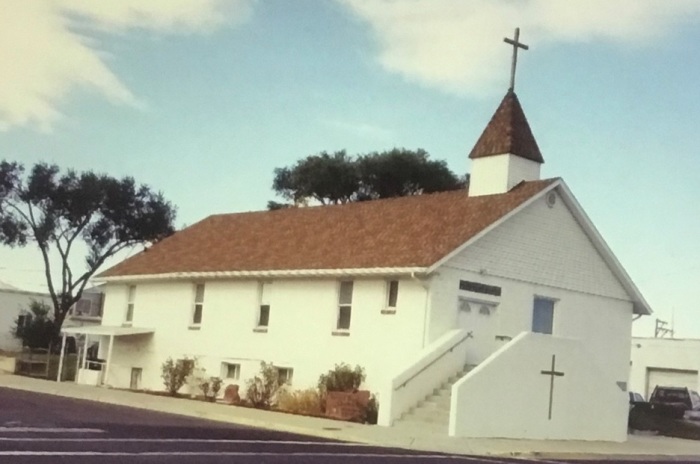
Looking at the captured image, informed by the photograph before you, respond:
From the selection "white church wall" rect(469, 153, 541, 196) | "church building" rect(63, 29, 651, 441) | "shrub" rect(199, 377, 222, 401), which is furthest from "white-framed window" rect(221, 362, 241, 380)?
"white church wall" rect(469, 153, 541, 196)

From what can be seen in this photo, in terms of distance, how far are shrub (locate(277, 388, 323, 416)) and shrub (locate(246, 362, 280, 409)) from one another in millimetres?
949

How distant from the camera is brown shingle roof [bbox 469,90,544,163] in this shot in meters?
30.9

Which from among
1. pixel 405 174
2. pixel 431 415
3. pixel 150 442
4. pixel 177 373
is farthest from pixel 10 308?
pixel 150 442

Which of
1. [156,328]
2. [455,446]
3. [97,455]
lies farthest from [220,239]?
[97,455]

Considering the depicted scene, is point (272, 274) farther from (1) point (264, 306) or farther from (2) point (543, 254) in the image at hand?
(2) point (543, 254)

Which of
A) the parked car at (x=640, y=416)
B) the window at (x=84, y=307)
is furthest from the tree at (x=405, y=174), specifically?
the parked car at (x=640, y=416)

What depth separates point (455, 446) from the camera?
20484 mm

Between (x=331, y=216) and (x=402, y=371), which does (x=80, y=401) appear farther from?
(x=331, y=216)

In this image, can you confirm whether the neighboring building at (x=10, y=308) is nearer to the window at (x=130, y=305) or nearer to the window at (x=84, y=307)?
the window at (x=84, y=307)

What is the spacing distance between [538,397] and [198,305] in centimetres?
1364

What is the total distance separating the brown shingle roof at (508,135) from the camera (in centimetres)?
3088

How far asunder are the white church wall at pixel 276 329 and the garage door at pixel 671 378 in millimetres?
25432

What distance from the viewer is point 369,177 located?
62.6 m

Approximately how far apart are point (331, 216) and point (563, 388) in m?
11.3
